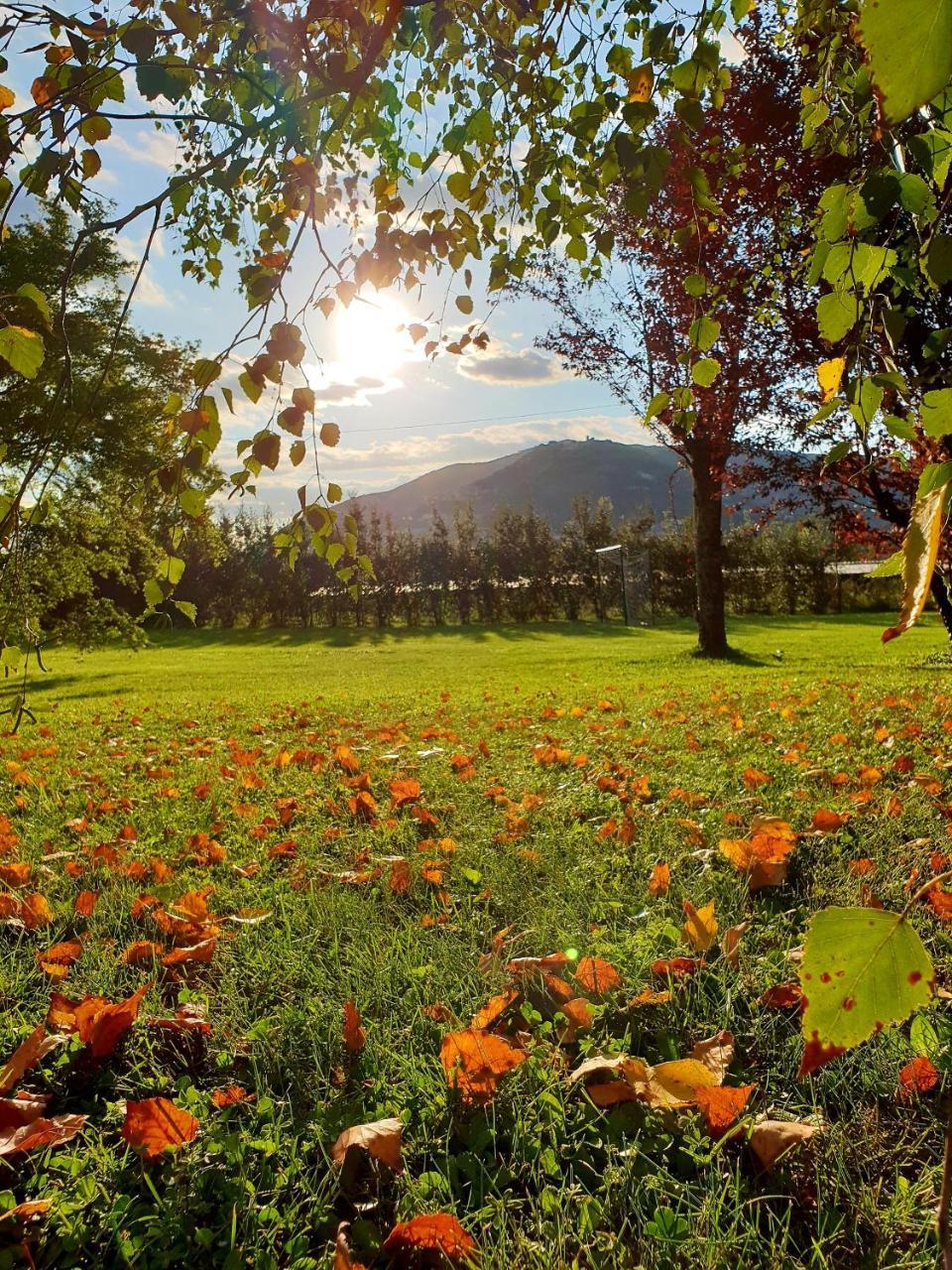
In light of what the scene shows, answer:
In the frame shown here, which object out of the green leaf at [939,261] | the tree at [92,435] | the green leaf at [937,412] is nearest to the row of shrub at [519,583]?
the tree at [92,435]

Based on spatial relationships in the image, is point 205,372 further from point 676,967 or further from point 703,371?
point 676,967

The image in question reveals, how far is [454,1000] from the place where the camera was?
177 cm

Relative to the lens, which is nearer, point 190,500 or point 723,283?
point 190,500

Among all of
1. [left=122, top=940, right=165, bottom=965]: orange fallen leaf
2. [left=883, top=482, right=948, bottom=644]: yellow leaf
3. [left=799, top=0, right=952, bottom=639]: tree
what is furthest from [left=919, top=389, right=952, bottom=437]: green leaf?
[left=122, top=940, right=165, bottom=965]: orange fallen leaf

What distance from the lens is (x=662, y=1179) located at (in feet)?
4.09

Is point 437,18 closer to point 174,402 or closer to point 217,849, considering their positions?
point 174,402

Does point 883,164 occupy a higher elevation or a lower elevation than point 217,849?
higher

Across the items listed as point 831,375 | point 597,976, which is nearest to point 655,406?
point 831,375

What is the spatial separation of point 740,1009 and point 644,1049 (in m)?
0.28

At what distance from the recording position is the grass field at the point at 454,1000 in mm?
1207

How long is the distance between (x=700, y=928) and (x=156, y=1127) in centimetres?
128

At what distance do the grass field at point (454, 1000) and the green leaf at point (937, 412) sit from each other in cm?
117

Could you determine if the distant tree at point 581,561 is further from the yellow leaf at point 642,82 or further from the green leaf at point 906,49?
the green leaf at point 906,49

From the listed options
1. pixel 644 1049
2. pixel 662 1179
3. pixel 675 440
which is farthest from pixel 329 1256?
pixel 675 440
